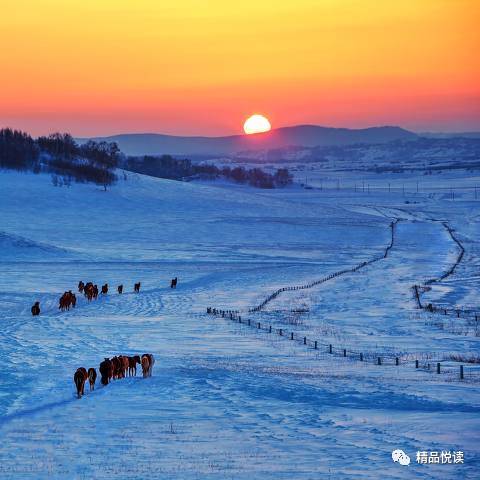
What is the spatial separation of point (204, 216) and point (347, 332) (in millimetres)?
67313

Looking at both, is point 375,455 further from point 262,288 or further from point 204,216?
point 204,216

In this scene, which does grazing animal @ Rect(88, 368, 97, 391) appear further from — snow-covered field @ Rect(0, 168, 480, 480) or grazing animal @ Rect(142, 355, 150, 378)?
grazing animal @ Rect(142, 355, 150, 378)

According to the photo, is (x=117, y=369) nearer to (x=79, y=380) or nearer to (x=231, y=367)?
(x=79, y=380)

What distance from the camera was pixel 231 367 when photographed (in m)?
24.7

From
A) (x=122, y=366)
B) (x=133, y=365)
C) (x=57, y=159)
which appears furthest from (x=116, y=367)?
(x=57, y=159)

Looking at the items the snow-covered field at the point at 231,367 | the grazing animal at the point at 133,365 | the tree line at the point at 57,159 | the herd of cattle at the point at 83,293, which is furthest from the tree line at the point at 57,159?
the grazing animal at the point at 133,365

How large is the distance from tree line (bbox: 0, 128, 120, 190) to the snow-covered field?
5089cm

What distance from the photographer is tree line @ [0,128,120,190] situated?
123m

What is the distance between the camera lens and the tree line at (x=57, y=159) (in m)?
123

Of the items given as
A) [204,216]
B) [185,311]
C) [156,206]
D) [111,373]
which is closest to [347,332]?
[185,311]

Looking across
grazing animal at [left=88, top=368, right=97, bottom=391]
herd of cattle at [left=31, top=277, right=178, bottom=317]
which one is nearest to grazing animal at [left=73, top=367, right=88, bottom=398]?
grazing animal at [left=88, top=368, right=97, bottom=391]

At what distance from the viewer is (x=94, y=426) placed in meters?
18.2

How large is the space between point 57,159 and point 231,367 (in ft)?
362

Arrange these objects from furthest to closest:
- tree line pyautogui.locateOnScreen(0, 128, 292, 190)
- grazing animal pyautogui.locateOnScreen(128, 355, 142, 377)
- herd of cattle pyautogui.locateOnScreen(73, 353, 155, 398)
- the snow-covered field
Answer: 1. tree line pyautogui.locateOnScreen(0, 128, 292, 190)
2. grazing animal pyautogui.locateOnScreen(128, 355, 142, 377)
3. herd of cattle pyautogui.locateOnScreen(73, 353, 155, 398)
4. the snow-covered field
